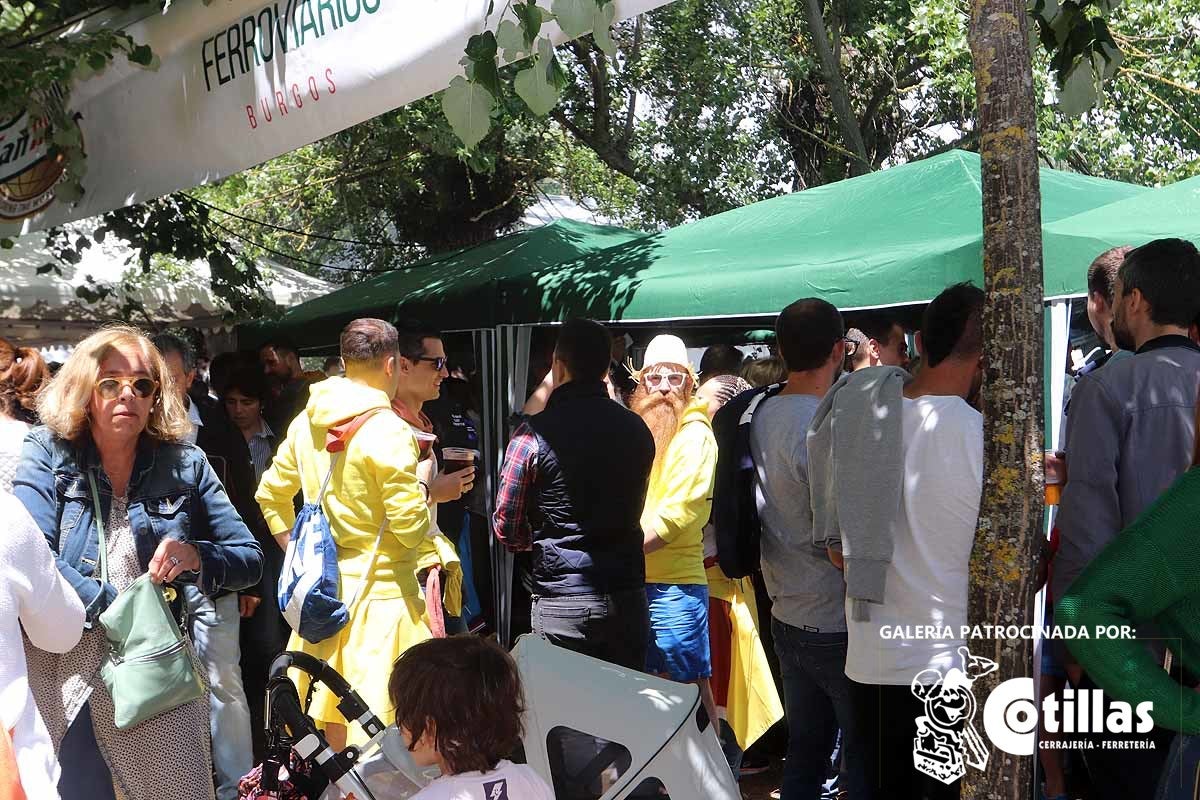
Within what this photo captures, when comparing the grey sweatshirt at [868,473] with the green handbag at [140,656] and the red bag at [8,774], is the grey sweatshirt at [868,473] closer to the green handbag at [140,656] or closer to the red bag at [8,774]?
the green handbag at [140,656]

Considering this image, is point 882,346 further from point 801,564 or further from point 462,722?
point 462,722

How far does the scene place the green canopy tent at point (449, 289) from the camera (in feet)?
26.2

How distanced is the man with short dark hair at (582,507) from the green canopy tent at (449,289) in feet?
11.8

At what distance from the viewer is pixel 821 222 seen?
673cm

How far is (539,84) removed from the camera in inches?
94.0

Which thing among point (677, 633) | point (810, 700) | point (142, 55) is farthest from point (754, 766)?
point (142, 55)

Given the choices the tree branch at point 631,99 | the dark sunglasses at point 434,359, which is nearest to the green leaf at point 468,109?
the dark sunglasses at point 434,359

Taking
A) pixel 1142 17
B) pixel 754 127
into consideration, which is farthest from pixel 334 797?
pixel 754 127

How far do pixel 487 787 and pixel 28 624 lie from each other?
120cm

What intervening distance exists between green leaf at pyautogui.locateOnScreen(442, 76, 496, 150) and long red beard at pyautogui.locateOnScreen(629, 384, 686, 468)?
2.67 m

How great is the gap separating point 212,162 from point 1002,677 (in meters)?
3.36

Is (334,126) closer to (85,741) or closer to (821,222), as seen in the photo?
(85,741)

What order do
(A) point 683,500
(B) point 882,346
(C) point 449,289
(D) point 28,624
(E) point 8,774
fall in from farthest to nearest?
(C) point 449,289, (B) point 882,346, (A) point 683,500, (D) point 28,624, (E) point 8,774

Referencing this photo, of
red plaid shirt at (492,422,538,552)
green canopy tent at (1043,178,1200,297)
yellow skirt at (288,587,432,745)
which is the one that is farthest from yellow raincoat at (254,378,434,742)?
green canopy tent at (1043,178,1200,297)
